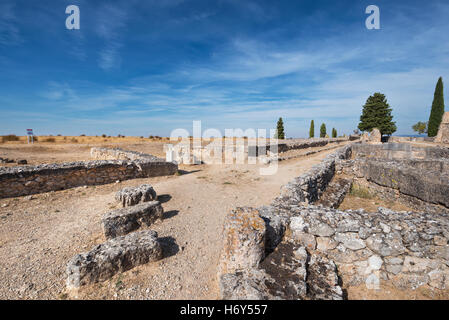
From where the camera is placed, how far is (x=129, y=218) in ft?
16.2

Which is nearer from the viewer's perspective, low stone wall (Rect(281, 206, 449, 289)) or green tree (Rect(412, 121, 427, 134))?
low stone wall (Rect(281, 206, 449, 289))

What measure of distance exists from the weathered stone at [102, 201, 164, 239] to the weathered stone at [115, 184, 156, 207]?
95 centimetres

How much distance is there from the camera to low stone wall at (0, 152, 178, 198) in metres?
7.18

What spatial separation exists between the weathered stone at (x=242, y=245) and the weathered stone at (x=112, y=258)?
5.60 ft

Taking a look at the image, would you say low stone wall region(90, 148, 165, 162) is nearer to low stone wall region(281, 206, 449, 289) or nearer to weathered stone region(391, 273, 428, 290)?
low stone wall region(281, 206, 449, 289)

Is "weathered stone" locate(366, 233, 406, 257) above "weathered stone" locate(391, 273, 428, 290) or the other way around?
above

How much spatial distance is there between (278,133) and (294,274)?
38.4 metres

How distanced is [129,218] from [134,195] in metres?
1.45

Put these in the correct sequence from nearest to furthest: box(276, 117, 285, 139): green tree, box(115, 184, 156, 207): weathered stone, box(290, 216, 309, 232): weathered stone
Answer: box(290, 216, 309, 232): weathered stone < box(115, 184, 156, 207): weathered stone < box(276, 117, 285, 139): green tree

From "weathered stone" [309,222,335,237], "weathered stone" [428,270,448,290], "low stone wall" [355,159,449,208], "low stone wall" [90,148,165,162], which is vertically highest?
"low stone wall" [90,148,165,162]

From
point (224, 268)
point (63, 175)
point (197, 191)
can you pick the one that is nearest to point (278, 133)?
point (197, 191)

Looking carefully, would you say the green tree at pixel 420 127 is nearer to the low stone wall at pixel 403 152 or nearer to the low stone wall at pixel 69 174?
the low stone wall at pixel 403 152

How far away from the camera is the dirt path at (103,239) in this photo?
10.5 feet

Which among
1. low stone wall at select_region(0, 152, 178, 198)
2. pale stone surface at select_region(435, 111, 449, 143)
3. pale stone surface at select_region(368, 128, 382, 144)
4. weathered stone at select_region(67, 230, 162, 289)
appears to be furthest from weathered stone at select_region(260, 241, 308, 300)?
pale stone surface at select_region(368, 128, 382, 144)
